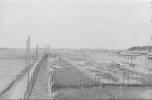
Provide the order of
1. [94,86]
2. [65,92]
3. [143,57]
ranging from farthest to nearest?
[143,57], [94,86], [65,92]

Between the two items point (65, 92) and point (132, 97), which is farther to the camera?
point (65, 92)

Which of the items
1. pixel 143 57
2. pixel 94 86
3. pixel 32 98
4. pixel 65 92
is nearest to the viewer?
pixel 32 98

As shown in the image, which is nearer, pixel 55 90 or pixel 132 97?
pixel 132 97

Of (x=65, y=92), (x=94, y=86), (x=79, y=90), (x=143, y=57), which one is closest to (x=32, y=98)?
(x=65, y=92)

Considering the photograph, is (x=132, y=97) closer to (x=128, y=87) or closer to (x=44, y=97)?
(x=128, y=87)

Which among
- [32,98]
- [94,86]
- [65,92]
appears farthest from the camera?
[94,86]

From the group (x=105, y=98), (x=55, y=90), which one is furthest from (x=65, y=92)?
(x=105, y=98)

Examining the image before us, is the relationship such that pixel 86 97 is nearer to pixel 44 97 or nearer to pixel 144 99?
pixel 44 97

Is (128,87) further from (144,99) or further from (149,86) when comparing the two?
(144,99)

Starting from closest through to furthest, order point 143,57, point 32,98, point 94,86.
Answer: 1. point 32,98
2. point 94,86
3. point 143,57
